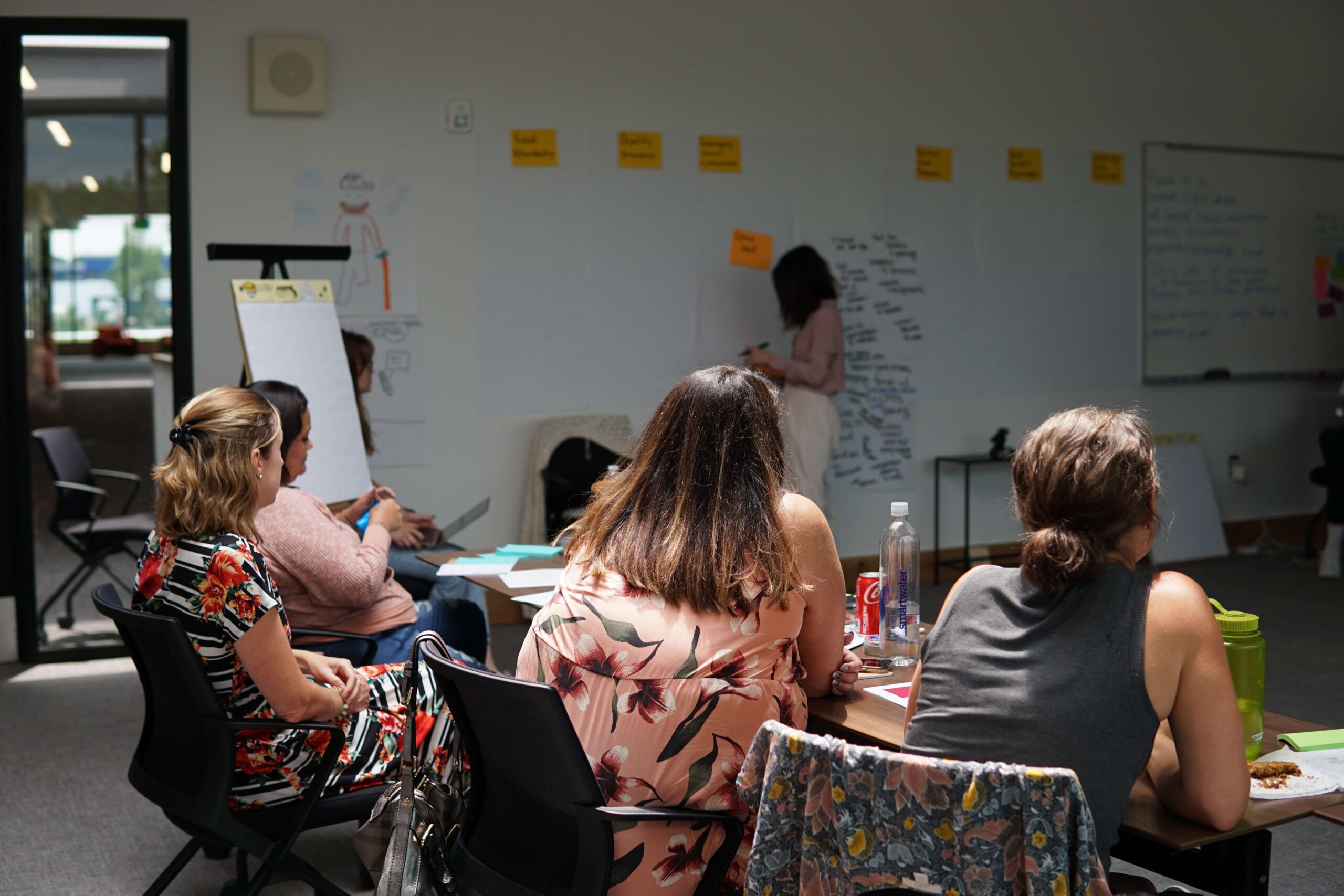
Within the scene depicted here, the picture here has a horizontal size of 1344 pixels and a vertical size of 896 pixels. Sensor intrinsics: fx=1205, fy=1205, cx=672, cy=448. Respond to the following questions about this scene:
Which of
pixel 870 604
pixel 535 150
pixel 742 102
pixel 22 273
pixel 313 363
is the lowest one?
pixel 870 604

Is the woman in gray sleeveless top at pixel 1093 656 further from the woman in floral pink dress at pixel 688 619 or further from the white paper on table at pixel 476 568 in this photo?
the white paper on table at pixel 476 568

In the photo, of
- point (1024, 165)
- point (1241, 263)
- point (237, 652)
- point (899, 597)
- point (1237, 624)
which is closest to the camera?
point (1237, 624)

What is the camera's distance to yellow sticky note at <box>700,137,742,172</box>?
5.46 metres

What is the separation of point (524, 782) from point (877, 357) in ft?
14.7

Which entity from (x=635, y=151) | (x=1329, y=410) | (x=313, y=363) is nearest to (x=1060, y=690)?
(x=313, y=363)

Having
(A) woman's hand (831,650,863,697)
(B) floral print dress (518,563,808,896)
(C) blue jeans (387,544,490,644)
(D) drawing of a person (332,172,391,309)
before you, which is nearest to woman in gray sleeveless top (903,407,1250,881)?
(B) floral print dress (518,563,808,896)

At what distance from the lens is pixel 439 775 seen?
6.64 ft

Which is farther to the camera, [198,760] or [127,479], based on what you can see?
[127,479]

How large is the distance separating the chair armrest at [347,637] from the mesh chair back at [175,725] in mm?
490

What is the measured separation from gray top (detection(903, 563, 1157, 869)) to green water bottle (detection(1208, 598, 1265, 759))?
21 centimetres

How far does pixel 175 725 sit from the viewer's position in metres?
2.15

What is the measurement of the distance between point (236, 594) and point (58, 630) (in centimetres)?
336

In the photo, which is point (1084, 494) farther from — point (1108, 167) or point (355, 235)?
point (1108, 167)

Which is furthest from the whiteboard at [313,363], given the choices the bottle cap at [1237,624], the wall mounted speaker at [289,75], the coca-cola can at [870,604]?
the bottle cap at [1237,624]
